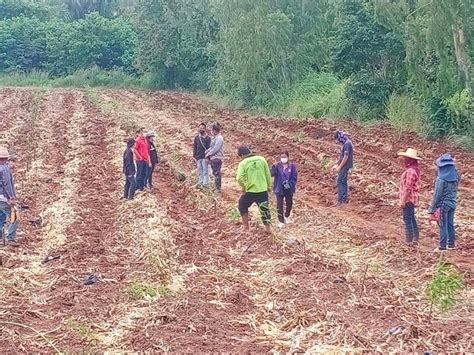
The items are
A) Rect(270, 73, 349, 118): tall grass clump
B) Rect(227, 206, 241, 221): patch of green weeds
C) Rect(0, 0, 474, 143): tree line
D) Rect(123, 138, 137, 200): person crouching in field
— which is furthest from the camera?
Rect(270, 73, 349, 118): tall grass clump

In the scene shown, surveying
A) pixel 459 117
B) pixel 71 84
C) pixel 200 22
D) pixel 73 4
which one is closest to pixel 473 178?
pixel 459 117

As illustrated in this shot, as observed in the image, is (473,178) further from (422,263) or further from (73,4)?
(73,4)

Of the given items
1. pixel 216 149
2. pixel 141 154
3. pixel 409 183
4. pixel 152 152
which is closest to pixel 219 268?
pixel 409 183

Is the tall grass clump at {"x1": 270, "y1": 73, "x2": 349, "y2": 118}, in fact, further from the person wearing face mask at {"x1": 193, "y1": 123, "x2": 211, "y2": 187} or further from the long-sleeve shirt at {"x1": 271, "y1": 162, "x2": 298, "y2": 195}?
the long-sleeve shirt at {"x1": 271, "y1": 162, "x2": 298, "y2": 195}

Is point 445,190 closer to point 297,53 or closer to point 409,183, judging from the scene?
point 409,183

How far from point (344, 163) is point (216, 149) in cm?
285

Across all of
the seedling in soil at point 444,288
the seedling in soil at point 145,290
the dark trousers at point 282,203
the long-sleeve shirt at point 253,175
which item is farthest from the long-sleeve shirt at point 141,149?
the seedling in soil at point 444,288

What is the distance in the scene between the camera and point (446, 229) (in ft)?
36.7

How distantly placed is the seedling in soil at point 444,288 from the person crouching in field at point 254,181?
373 cm

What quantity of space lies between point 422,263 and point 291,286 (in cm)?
210

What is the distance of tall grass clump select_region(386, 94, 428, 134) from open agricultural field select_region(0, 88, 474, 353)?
10.2ft

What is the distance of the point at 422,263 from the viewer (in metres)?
10.3

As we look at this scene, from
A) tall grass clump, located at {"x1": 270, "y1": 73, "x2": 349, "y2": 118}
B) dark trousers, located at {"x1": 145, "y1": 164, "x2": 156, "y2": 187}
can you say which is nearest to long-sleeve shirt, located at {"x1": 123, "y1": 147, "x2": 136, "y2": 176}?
dark trousers, located at {"x1": 145, "y1": 164, "x2": 156, "y2": 187}

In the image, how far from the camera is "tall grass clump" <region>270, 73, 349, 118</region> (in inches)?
1196
